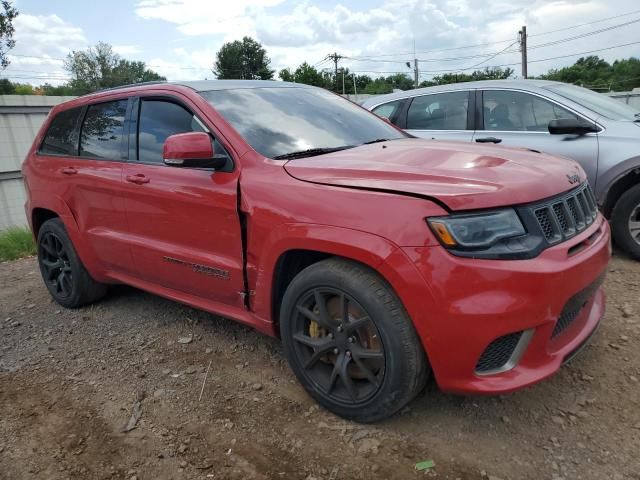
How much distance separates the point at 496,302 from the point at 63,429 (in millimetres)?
2354

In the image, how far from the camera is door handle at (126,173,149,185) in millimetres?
3370

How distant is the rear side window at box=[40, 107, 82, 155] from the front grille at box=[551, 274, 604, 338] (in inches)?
145

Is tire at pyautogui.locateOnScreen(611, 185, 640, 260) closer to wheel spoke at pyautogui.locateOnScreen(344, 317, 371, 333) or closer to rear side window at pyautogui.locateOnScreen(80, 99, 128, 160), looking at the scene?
wheel spoke at pyautogui.locateOnScreen(344, 317, 371, 333)

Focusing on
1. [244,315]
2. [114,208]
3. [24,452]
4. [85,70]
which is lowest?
[24,452]

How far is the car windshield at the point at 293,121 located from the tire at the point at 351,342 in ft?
2.72

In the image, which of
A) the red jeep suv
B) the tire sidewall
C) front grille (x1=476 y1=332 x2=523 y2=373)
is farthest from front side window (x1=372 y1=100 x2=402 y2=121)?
front grille (x1=476 y1=332 x2=523 y2=373)

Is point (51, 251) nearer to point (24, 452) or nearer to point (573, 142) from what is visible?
point (24, 452)

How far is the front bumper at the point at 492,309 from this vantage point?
2.08 metres

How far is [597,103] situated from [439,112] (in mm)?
1603

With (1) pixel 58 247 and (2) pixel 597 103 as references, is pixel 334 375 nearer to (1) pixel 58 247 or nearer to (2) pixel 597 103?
(1) pixel 58 247

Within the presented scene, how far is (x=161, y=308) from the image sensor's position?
14.3ft

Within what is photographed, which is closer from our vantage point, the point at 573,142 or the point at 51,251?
the point at 51,251

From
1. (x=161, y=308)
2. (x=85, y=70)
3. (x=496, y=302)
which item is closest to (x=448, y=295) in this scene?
(x=496, y=302)

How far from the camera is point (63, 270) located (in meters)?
4.49
